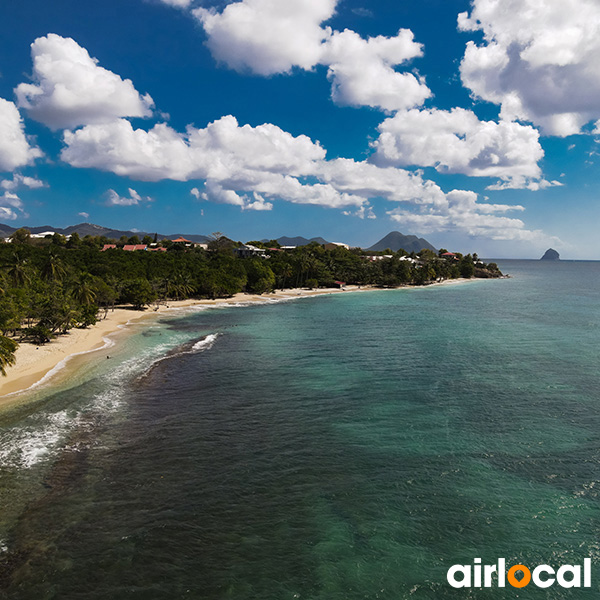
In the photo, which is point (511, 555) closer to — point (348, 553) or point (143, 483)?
point (348, 553)

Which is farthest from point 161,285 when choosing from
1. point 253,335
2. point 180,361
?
point 180,361

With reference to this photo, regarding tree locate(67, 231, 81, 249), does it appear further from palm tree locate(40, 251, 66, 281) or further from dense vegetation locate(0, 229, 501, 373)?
palm tree locate(40, 251, 66, 281)

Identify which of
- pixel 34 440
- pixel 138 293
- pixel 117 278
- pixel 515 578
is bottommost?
pixel 515 578

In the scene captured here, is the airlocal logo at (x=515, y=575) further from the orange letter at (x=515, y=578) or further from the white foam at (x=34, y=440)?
the white foam at (x=34, y=440)

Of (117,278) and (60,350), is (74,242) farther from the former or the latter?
(60,350)

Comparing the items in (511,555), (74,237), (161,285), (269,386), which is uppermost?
(74,237)

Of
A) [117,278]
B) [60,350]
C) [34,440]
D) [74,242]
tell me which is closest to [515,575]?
[34,440]
